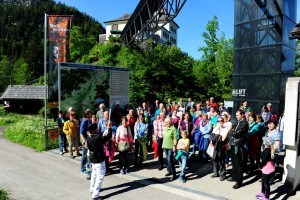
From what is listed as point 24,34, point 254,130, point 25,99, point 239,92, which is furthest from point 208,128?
point 24,34

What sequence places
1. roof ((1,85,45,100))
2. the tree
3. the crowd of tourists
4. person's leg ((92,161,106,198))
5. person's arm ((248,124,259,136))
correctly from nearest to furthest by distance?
person's leg ((92,161,106,198)), the crowd of tourists, person's arm ((248,124,259,136)), the tree, roof ((1,85,45,100))

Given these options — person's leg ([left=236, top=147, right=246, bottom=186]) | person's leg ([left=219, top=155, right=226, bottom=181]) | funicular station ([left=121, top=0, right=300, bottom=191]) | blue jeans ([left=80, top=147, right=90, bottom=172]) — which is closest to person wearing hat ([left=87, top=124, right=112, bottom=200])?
blue jeans ([left=80, top=147, right=90, bottom=172])

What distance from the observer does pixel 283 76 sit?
12.4 m

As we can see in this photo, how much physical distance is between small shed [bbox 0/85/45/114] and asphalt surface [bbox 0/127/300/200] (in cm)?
2543

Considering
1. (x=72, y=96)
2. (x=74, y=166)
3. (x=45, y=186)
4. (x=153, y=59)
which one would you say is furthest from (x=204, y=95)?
(x=45, y=186)

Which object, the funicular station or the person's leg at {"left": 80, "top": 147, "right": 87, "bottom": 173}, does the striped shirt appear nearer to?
the person's leg at {"left": 80, "top": 147, "right": 87, "bottom": 173}

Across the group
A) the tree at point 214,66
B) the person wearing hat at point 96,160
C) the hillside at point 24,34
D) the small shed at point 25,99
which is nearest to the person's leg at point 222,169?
the person wearing hat at point 96,160

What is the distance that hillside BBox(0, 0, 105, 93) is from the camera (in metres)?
72.2

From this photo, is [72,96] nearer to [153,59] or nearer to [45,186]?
[45,186]

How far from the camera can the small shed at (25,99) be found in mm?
33906

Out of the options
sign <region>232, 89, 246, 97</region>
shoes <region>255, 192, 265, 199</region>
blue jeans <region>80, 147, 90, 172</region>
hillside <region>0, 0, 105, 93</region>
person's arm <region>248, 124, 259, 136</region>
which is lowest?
shoes <region>255, 192, 265, 199</region>

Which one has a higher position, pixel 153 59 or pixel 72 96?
pixel 153 59

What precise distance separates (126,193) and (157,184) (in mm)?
1057

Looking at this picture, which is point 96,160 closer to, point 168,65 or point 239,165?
point 239,165
